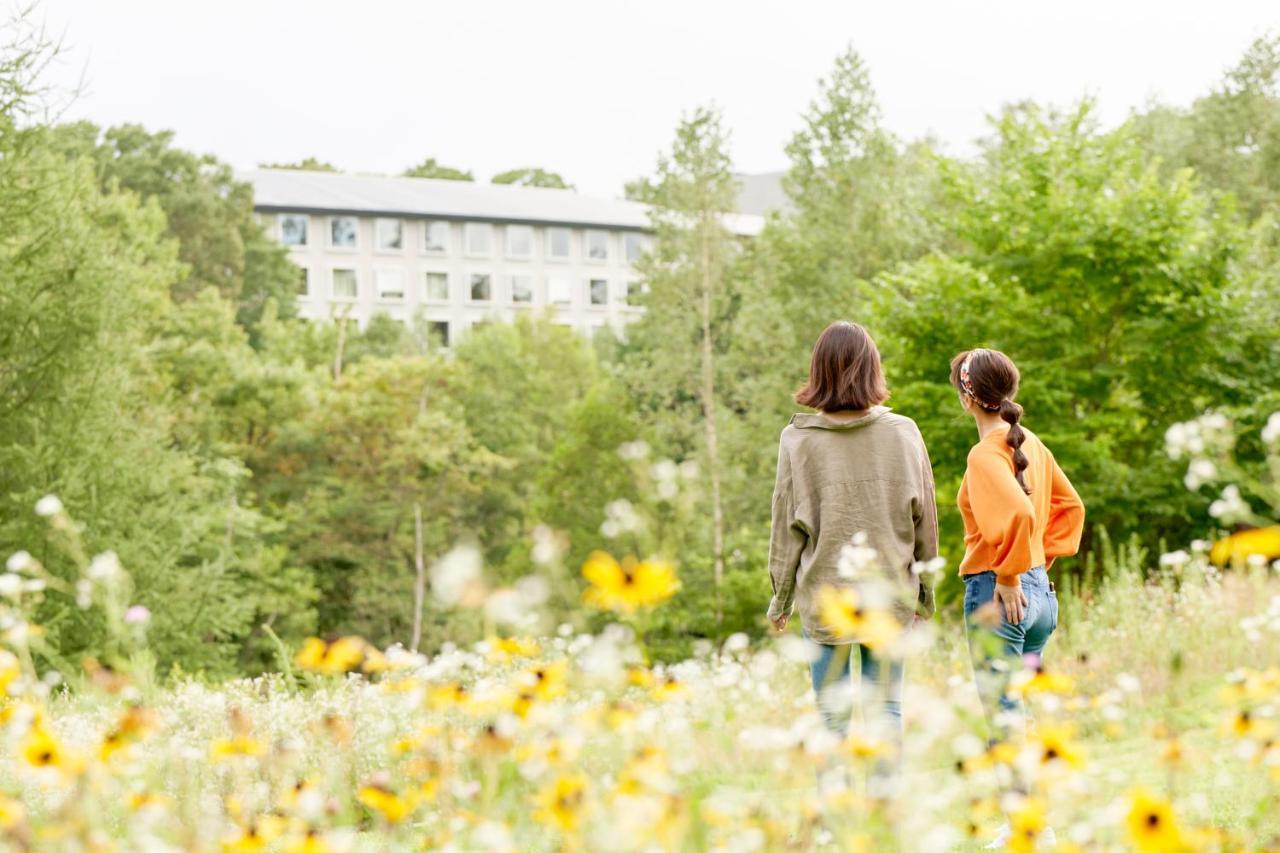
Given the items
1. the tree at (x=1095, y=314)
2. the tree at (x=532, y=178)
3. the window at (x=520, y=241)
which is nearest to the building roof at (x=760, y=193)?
the tree at (x=532, y=178)

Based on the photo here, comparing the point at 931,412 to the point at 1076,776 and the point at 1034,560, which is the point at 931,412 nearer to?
the point at 1034,560

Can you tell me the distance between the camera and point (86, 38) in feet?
47.7

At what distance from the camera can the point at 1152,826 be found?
1.92 m

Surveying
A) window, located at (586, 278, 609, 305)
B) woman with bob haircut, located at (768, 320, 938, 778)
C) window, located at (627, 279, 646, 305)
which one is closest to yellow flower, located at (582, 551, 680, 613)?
woman with bob haircut, located at (768, 320, 938, 778)

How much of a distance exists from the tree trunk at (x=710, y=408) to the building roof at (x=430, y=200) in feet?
116

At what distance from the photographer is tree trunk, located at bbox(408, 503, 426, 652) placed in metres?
33.9

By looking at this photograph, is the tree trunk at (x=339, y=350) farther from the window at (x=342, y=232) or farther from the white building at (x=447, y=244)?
the window at (x=342, y=232)

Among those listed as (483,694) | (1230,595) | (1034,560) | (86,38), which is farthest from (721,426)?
(483,694)

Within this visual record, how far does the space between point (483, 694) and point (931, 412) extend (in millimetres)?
14966

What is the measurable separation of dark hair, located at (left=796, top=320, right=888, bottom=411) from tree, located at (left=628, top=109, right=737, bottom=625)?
24499mm

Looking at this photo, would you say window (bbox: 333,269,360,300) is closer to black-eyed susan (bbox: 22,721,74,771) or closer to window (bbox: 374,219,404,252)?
window (bbox: 374,219,404,252)

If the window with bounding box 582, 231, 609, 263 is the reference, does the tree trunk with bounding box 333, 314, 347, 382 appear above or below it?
below

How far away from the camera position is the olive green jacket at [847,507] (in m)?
4.19

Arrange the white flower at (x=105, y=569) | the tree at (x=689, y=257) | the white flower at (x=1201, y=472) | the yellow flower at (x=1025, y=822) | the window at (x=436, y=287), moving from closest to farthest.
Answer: the yellow flower at (x=1025, y=822) < the white flower at (x=105, y=569) < the white flower at (x=1201, y=472) < the tree at (x=689, y=257) < the window at (x=436, y=287)
